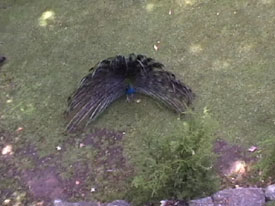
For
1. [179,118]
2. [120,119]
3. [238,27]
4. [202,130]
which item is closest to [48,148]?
[120,119]

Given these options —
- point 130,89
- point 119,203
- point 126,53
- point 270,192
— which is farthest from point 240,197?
point 126,53

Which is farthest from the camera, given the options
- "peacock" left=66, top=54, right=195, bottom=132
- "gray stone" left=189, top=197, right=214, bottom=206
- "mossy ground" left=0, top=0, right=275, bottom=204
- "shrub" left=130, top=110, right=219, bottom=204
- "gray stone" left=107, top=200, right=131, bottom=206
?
"peacock" left=66, top=54, right=195, bottom=132

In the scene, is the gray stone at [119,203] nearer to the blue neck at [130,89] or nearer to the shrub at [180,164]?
the shrub at [180,164]

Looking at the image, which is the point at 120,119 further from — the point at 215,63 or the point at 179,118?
the point at 215,63

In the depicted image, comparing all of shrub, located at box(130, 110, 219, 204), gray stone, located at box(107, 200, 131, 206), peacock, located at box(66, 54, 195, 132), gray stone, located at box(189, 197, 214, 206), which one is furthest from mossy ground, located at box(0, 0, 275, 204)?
gray stone, located at box(189, 197, 214, 206)

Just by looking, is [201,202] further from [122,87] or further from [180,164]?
[122,87]

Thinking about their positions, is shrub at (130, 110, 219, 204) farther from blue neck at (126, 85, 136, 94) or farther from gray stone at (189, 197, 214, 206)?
blue neck at (126, 85, 136, 94)

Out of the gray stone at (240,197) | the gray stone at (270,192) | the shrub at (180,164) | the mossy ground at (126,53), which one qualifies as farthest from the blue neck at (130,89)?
the gray stone at (270,192)
